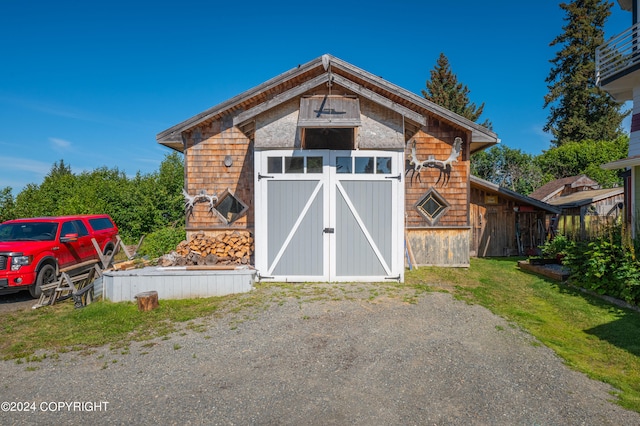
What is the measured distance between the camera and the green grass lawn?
4961 millimetres

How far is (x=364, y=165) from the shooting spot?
Answer: 8328mm

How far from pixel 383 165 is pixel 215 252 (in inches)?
196

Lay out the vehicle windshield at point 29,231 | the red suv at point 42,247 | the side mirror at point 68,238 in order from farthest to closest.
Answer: the side mirror at point 68,238
the vehicle windshield at point 29,231
the red suv at point 42,247

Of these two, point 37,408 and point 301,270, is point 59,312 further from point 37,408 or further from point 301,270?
→ point 301,270

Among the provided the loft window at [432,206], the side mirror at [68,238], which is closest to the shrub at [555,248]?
the loft window at [432,206]

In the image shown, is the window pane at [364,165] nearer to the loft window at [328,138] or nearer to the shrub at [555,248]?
the loft window at [328,138]

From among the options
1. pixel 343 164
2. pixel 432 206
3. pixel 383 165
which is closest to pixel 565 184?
pixel 432 206

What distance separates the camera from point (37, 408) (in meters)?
3.57

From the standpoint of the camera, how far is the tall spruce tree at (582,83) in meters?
31.2

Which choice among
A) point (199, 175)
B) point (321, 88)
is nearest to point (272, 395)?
point (321, 88)

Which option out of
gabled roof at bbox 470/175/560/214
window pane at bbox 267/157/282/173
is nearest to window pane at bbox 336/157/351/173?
window pane at bbox 267/157/282/173

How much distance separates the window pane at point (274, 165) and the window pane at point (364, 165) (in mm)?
1848

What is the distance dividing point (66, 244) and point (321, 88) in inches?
321

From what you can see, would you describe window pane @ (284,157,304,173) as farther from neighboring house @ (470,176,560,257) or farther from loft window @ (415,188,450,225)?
neighboring house @ (470,176,560,257)
